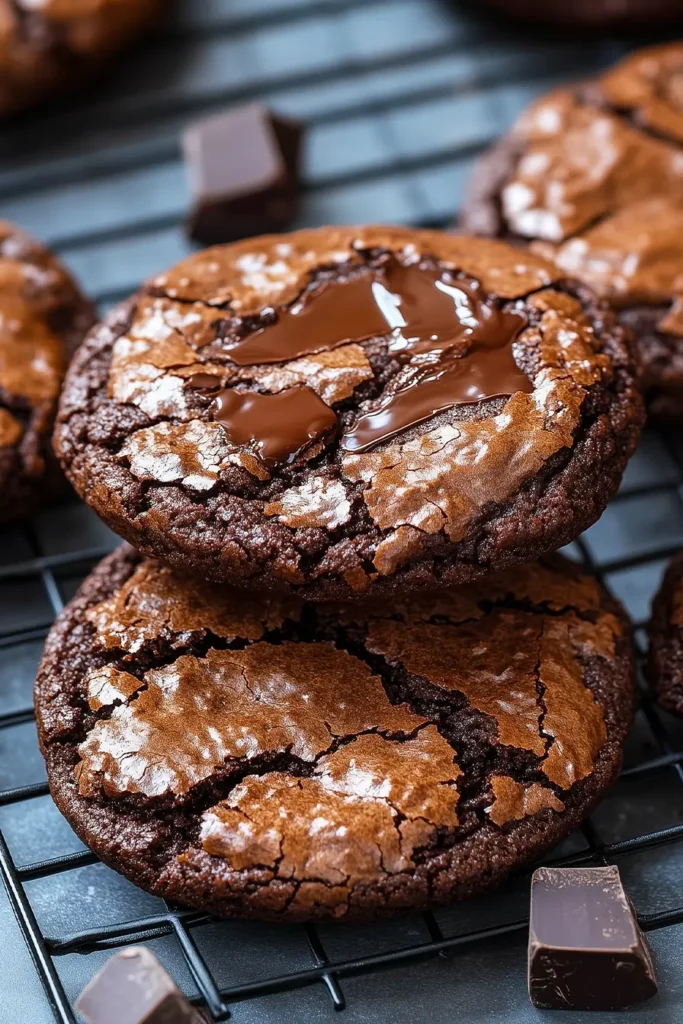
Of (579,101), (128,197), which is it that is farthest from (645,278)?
(128,197)

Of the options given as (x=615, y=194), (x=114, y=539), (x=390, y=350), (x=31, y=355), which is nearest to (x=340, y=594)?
(x=390, y=350)

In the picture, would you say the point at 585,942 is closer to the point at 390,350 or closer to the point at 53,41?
the point at 390,350

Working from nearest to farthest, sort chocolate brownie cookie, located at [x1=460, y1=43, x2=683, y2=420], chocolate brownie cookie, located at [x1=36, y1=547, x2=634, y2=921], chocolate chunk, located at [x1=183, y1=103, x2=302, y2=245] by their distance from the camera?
chocolate brownie cookie, located at [x1=36, y1=547, x2=634, y2=921] → chocolate brownie cookie, located at [x1=460, y1=43, x2=683, y2=420] → chocolate chunk, located at [x1=183, y1=103, x2=302, y2=245]

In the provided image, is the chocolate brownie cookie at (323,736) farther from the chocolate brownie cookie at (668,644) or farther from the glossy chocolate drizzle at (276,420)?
the glossy chocolate drizzle at (276,420)

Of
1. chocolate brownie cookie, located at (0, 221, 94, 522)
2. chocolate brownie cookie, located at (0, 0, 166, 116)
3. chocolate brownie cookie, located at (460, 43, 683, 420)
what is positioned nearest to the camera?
chocolate brownie cookie, located at (0, 221, 94, 522)

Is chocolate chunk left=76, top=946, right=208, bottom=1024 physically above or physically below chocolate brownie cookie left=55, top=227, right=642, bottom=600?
below

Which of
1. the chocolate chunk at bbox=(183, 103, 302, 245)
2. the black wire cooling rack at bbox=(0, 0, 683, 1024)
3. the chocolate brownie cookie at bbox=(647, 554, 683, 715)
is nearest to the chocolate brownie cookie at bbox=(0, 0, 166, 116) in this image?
the black wire cooling rack at bbox=(0, 0, 683, 1024)

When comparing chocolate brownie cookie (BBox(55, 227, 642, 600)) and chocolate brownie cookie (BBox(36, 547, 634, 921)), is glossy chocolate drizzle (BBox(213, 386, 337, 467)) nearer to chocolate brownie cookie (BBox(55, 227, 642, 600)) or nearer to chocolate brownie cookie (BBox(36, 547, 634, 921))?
chocolate brownie cookie (BBox(55, 227, 642, 600))
